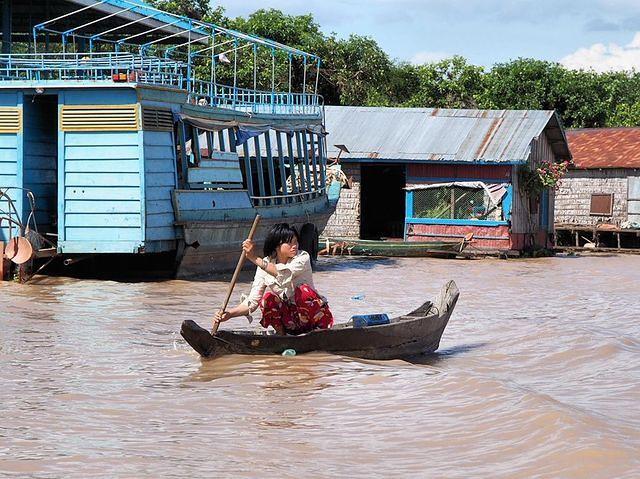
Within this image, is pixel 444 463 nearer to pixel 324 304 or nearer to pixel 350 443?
pixel 350 443

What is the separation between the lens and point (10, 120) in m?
15.8

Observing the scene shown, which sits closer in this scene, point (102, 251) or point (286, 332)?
point (286, 332)

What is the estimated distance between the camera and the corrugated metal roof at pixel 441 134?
24.4 m

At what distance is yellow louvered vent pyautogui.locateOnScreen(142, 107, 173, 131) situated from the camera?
1547 cm

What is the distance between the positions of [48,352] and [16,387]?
1749 mm

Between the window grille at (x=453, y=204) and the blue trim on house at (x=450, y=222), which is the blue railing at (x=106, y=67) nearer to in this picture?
the blue trim on house at (x=450, y=222)

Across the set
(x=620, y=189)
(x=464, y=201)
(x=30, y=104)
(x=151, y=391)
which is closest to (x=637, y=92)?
(x=620, y=189)

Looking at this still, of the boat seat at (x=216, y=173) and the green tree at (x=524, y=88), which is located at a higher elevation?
the green tree at (x=524, y=88)

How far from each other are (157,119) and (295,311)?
7.37 metres

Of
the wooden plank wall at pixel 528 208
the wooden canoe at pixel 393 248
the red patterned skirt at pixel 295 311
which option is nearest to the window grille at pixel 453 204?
the wooden plank wall at pixel 528 208

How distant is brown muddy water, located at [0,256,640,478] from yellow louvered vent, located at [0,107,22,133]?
3202mm

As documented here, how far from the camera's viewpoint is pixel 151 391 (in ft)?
26.5

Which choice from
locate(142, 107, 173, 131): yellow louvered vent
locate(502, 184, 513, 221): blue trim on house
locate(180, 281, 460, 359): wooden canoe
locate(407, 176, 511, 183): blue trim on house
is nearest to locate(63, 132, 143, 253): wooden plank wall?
locate(142, 107, 173, 131): yellow louvered vent

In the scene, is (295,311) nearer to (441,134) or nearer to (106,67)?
(106,67)
